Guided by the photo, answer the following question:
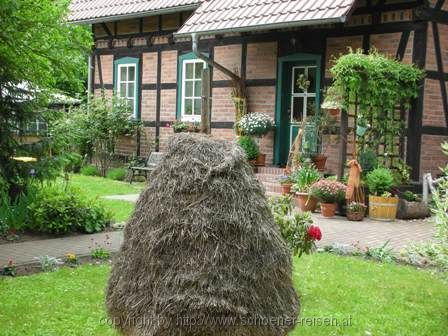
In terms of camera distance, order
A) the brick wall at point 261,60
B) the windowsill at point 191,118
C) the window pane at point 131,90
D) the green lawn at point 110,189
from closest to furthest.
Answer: the green lawn at point 110,189
the brick wall at point 261,60
the windowsill at point 191,118
the window pane at point 131,90

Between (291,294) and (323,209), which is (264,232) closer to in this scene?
(291,294)

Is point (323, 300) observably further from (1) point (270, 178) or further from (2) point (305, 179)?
(1) point (270, 178)

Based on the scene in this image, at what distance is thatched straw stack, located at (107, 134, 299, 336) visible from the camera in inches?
129

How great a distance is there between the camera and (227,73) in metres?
13.9

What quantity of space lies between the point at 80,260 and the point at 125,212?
10.7 feet

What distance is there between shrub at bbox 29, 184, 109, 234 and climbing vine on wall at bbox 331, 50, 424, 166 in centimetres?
465

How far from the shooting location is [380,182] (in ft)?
34.5

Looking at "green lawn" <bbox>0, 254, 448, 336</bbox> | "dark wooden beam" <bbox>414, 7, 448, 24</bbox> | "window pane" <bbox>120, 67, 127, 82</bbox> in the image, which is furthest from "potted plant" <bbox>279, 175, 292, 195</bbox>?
"window pane" <bbox>120, 67, 127, 82</bbox>

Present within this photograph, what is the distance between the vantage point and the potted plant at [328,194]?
10547mm

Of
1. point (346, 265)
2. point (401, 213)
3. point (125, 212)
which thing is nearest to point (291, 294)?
point (346, 265)

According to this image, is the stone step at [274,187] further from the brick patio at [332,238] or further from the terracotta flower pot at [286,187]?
the brick patio at [332,238]

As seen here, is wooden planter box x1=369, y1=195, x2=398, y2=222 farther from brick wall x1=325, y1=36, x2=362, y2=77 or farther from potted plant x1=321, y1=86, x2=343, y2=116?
brick wall x1=325, y1=36, x2=362, y2=77

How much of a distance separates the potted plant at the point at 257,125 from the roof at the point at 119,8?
3.27 metres

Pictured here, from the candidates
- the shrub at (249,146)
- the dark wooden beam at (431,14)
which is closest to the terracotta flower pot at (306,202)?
the shrub at (249,146)
